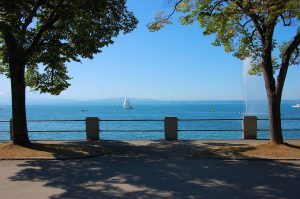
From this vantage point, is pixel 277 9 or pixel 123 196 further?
pixel 277 9

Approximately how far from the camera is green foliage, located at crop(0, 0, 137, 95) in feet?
45.3

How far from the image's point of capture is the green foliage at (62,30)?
45.3 feet

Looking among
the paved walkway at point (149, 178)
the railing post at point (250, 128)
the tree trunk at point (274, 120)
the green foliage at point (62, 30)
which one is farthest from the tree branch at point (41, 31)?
the railing post at point (250, 128)

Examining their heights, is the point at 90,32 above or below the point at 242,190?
above

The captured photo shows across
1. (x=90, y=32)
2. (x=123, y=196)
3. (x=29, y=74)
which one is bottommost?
(x=123, y=196)

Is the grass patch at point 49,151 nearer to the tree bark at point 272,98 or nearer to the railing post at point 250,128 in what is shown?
the tree bark at point 272,98

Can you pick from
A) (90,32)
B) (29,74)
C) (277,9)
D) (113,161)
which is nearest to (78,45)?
(90,32)

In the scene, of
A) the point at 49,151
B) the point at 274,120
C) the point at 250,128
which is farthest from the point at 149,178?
the point at 250,128

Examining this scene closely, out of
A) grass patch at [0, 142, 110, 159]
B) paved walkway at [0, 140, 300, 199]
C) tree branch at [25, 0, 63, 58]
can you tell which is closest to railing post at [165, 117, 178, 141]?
grass patch at [0, 142, 110, 159]

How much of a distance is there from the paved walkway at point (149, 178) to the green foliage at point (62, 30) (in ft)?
16.1

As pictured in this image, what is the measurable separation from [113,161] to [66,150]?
2693 millimetres

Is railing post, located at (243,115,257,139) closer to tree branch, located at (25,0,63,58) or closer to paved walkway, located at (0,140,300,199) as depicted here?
paved walkway, located at (0,140,300,199)

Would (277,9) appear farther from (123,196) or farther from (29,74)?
(29,74)

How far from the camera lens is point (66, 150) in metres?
14.3
